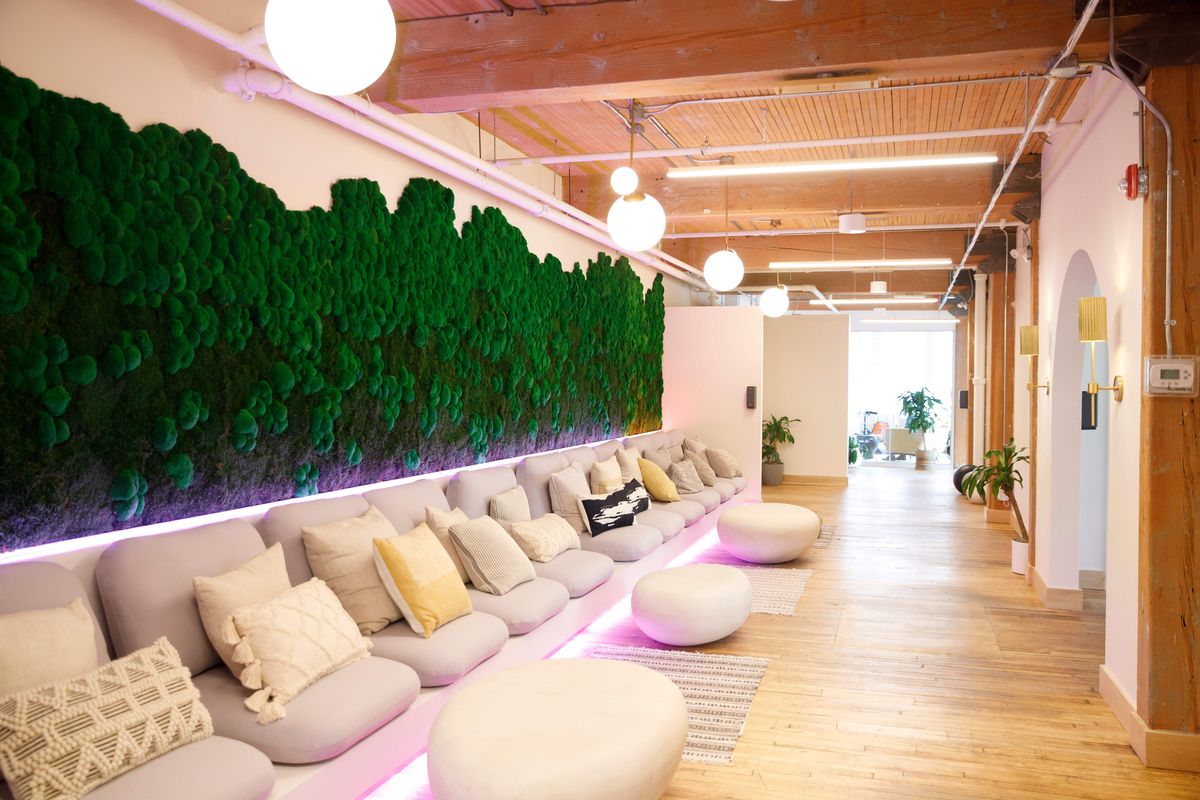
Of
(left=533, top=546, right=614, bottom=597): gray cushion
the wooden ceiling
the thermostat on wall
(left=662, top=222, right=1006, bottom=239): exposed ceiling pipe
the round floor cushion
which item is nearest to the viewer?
the round floor cushion

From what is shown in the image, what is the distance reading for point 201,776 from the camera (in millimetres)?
2414

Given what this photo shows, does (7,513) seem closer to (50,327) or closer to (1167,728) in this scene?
(50,327)

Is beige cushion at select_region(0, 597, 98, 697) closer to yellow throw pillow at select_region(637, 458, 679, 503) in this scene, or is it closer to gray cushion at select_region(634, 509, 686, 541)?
gray cushion at select_region(634, 509, 686, 541)

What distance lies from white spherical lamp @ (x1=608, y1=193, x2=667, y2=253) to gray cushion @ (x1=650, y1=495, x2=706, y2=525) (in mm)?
3129

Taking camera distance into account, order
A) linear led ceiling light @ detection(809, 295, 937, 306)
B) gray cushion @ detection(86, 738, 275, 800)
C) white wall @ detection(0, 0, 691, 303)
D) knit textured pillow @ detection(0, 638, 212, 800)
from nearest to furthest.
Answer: knit textured pillow @ detection(0, 638, 212, 800), gray cushion @ detection(86, 738, 275, 800), white wall @ detection(0, 0, 691, 303), linear led ceiling light @ detection(809, 295, 937, 306)

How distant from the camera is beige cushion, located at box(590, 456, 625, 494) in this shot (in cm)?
696

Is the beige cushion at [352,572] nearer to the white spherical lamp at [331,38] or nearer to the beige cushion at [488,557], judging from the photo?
the beige cushion at [488,557]

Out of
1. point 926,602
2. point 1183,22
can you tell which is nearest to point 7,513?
point 1183,22

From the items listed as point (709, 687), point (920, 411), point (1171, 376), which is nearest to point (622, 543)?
point (709, 687)

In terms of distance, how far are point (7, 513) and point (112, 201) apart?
3.79 ft

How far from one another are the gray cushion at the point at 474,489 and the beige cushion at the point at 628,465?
206cm

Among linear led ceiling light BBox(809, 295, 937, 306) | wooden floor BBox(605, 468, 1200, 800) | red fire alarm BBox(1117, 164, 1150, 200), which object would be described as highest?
linear led ceiling light BBox(809, 295, 937, 306)

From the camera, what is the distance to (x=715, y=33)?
4.23 m

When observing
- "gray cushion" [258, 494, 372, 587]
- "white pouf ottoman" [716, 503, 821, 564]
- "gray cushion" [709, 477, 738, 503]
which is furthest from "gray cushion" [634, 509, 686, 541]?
"gray cushion" [258, 494, 372, 587]
